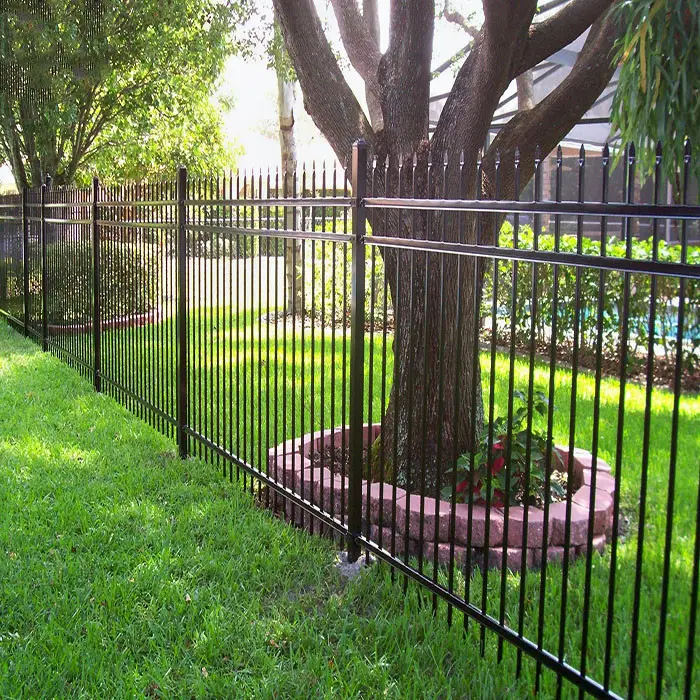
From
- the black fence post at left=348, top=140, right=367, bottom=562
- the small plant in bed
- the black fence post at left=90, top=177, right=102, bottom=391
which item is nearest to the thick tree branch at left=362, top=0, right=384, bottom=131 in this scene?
the black fence post at left=348, top=140, right=367, bottom=562

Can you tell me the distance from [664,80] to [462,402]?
255cm

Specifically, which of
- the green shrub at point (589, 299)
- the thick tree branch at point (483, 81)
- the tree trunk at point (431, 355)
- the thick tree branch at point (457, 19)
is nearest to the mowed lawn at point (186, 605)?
the tree trunk at point (431, 355)

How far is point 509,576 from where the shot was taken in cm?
459

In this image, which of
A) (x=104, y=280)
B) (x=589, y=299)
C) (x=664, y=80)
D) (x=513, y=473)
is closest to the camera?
(x=513, y=473)

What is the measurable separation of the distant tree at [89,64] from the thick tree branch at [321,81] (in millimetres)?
9577

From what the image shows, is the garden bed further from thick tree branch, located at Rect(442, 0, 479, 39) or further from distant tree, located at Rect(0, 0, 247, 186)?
thick tree branch, located at Rect(442, 0, 479, 39)

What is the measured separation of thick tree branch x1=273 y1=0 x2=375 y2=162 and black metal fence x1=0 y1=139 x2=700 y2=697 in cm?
41

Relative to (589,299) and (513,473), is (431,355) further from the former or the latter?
(589,299)

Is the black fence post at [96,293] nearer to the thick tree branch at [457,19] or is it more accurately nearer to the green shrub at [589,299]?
the green shrub at [589,299]

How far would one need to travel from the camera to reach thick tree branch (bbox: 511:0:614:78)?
5477mm

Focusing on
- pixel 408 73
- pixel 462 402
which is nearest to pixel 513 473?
pixel 462 402

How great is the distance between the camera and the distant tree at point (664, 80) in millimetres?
5488

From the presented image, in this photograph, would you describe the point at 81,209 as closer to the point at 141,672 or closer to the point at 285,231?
the point at 285,231

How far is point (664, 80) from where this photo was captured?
19.4ft
